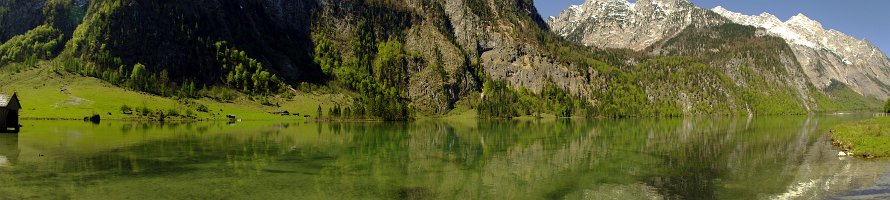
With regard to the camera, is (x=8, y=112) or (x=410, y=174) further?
(x=8, y=112)

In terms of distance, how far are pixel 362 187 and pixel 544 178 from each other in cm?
1433

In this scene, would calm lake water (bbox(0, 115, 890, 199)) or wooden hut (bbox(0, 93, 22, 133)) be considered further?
wooden hut (bbox(0, 93, 22, 133))

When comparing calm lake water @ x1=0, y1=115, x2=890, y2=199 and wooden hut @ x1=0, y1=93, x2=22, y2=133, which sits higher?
wooden hut @ x1=0, y1=93, x2=22, y2=133

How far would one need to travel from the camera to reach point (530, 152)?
67.0 metres

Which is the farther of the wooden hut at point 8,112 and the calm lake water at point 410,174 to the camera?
the wooden hut at point 8,112

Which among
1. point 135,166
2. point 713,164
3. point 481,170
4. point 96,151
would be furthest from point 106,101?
point 713,164

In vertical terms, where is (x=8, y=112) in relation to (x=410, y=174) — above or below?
above

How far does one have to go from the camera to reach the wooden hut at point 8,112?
8169 cm

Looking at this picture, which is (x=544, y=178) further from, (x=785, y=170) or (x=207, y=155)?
(x=207, y=155)

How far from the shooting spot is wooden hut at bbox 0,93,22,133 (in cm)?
8169

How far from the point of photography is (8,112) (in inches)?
3297

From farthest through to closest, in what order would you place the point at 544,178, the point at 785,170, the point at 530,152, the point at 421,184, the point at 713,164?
1. the point at 530,152
2. the point at 713,164
3. the point at 785,170
4. the point at 544,178
5. the point at 421,184

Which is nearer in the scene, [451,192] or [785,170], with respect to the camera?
[451,192]

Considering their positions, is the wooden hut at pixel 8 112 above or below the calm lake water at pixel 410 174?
above
